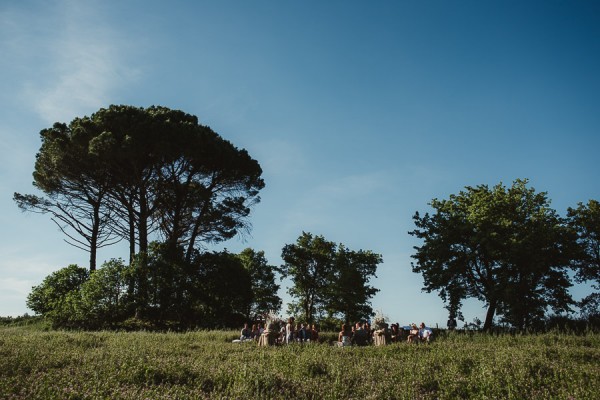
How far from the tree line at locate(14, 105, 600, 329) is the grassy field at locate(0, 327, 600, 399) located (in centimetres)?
1179

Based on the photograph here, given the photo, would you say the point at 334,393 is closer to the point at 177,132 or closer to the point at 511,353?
the point at 511,353

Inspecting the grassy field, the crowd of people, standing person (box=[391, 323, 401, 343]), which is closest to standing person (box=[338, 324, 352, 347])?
the crowd of people

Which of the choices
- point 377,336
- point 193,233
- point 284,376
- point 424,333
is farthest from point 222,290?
point 284,376

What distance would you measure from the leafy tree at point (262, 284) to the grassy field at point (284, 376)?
111 feet

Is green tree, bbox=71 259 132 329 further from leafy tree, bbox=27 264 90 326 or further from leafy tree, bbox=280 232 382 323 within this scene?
leafy tree, bbox=280 232 382 323

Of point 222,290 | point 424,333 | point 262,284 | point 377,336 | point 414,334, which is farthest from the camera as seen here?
point 262,284

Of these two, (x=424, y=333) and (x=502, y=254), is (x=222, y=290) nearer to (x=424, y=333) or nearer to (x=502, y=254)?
(x=424, y=333)

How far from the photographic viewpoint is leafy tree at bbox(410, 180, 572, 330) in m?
24.6

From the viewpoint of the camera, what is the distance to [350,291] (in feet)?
129

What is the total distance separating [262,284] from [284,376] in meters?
37.0

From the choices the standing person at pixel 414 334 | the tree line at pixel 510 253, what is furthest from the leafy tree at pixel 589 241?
the standing person at pixel 414 334

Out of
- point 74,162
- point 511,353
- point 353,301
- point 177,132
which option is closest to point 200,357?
point 511,353

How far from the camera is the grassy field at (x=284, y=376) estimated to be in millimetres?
6734

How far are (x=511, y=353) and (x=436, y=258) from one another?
57.2 feet
